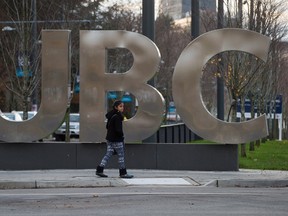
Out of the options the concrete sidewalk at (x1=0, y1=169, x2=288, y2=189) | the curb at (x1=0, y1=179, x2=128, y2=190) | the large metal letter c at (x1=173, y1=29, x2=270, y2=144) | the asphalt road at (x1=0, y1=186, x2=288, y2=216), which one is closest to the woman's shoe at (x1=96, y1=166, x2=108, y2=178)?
the concrete sidewalk at (x1=0, y1=169, x2=288, y2=189)

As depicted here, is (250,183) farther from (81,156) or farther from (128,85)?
(81,156)

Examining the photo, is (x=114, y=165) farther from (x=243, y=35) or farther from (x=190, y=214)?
(x=190, y=214)

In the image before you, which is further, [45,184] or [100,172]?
[100,172]

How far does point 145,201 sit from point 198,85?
6.49 metres

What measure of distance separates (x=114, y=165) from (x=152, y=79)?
2615 millimetres

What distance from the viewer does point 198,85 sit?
60.2ft

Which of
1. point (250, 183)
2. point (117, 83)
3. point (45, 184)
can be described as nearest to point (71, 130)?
point (117, 83)

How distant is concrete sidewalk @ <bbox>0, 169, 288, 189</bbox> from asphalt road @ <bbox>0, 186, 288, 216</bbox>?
20.0 inches

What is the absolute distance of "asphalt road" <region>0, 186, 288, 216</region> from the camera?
438 inches

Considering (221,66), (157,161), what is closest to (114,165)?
(157,161)

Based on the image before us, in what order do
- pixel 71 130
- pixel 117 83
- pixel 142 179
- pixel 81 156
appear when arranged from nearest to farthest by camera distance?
pixel 142 179
pixel 117 83
pixel 81 156
pixel 71 130

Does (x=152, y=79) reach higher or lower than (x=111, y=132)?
higher

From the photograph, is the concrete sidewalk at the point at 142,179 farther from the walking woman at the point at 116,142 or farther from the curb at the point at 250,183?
the walking woman at the point at 116,142

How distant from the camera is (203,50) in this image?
1844 cm
